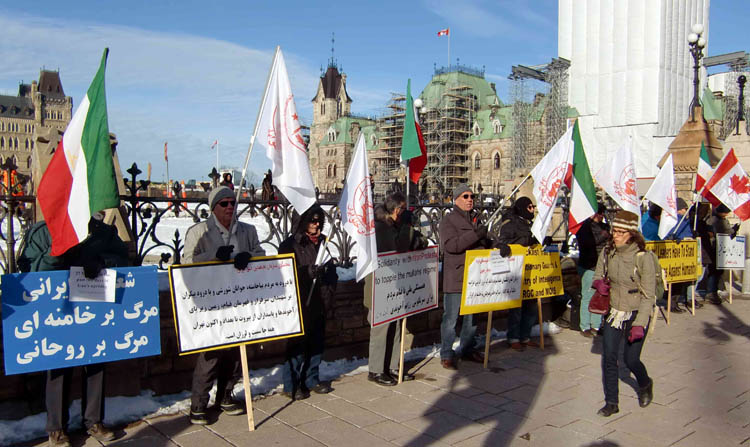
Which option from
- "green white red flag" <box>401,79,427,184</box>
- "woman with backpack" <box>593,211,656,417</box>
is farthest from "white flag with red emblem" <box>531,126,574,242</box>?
"woman with backpack" <box>593,211,656,417</box>

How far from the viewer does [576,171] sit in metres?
7.82

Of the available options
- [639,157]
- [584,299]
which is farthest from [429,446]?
[639,157]

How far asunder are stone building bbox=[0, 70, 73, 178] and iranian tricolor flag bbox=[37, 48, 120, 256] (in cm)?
12185

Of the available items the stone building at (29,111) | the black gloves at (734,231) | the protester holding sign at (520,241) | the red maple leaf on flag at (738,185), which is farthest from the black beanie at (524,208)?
the stone building at (29,111)

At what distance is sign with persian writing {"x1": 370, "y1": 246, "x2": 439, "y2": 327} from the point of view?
612 cm

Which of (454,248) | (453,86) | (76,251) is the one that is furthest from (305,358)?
(453,86)

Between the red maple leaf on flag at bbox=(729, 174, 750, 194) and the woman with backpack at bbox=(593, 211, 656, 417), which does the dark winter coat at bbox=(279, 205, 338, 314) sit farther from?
the red maple leaf on flag at bbox=(729, 174, 750, 194)

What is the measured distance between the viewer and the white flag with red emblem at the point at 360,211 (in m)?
5.66

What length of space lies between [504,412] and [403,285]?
1.67m

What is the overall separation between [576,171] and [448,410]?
380cm

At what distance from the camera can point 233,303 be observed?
501cm

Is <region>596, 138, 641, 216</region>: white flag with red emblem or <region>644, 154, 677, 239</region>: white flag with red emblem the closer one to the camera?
<region>596, 138, 641, 216</region>: white flag with red emblem

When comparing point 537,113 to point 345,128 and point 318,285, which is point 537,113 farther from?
point 318,285

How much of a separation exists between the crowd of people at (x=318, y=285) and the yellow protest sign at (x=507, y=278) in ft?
0.42
